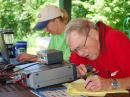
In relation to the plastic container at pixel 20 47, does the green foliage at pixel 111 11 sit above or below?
above

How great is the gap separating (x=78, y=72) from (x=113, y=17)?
14.2 ft

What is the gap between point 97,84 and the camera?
1713mm

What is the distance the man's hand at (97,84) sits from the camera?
1710 millimetres

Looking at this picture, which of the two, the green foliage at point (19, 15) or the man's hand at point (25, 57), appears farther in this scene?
the green foliage at point (19, 15)

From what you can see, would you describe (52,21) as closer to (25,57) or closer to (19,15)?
(25,57)

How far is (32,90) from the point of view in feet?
5.84

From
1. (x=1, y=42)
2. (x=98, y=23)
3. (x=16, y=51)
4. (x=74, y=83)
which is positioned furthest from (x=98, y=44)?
(x=16, y=51)

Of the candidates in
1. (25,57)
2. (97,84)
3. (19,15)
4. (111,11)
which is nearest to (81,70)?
(97,84)

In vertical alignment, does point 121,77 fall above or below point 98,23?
below

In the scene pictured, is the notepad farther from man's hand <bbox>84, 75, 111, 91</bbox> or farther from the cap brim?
the cap brim

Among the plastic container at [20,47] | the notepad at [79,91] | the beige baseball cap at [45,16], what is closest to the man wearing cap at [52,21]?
the beige baseball cap at [45,16]

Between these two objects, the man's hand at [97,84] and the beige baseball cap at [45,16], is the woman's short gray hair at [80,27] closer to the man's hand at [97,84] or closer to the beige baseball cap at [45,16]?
the man's hand at [97,84]

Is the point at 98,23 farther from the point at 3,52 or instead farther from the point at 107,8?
Result: the point at 107,8

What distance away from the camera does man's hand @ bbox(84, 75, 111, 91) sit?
1.71 m
